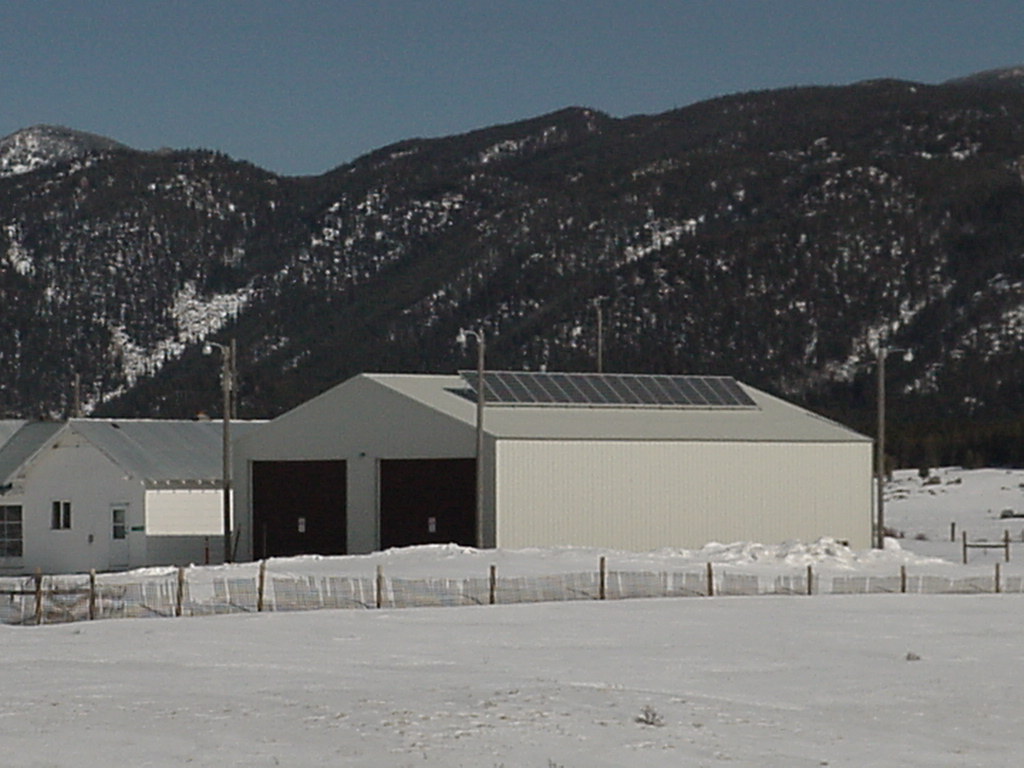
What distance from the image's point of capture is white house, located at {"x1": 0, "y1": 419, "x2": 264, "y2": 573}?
2586 inches

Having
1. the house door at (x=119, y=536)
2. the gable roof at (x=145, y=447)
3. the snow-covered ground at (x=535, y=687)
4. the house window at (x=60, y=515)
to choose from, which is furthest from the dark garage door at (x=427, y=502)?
the snow-covered ground at (x=535, y=687)

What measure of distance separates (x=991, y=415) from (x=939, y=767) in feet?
458

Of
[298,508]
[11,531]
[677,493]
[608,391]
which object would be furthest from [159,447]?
[677,493]

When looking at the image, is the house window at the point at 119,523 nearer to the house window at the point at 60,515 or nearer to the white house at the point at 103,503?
the white house at the point at 103,503

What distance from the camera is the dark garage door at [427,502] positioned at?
5859cm

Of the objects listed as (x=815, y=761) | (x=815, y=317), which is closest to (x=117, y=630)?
(x=815, y=761)

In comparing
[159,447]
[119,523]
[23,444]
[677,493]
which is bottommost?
[119,523]

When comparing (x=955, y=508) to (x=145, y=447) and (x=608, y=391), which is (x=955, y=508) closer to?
(x=608, y=391)

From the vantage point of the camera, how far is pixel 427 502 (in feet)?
195

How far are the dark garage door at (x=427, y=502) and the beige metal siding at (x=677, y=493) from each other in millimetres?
1549

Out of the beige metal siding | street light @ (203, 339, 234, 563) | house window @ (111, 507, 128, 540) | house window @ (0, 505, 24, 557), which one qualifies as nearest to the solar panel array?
the beige metal siding

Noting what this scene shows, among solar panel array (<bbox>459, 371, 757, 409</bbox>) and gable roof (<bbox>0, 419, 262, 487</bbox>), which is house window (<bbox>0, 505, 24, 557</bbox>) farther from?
solar panel array (<bbox>459, 371, 757, 409</bbox>)

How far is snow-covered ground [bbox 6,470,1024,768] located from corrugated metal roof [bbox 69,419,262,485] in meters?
26.2

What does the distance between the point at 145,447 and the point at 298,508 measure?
8.63 meters
